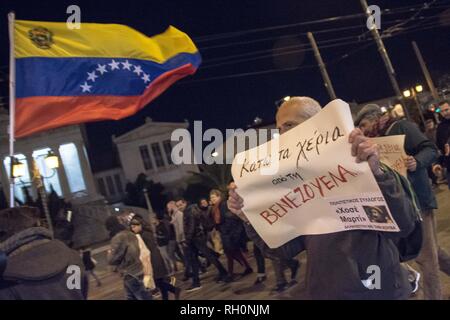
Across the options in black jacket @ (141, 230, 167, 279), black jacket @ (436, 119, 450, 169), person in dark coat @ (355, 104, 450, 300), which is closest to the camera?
person in dark coat @ (355, 104, 450, 300)

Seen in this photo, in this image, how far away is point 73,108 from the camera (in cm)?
515

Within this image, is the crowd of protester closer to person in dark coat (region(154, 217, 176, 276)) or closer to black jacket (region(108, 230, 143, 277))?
black jacket (region(108, 230, 143, 277))

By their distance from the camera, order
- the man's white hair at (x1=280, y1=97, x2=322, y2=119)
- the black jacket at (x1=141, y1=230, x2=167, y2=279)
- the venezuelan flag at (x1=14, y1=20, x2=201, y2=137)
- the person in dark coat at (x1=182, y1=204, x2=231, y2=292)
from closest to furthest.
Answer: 1. the man's white hair at (x1=280, y1=97, x2=322, y2=119)
2. the venezuelan flag at (x1=14, y1=20, x2=201, y2=137)
3. the black jacket at (x1=141, y1=230, x2=167, y2=279)
4. the person in dark coat at (x1=182, y1=204, x2=231, y2=292)

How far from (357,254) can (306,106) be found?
2.44 feet

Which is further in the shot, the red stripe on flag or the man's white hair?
the red stripe on flag

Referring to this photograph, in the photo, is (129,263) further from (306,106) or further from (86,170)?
(86,170)

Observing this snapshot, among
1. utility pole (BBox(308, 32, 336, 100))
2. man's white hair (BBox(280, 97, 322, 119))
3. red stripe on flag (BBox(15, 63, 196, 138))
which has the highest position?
utility pole (BBox(308, 32, 336, 100))

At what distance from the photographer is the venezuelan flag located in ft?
15.8

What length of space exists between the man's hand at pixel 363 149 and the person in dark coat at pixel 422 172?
2099 mm

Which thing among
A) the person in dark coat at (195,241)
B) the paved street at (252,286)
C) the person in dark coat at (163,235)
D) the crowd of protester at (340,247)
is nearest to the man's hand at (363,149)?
the crowd of protester at (340,247)

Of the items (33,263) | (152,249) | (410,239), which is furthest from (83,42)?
(410,239)

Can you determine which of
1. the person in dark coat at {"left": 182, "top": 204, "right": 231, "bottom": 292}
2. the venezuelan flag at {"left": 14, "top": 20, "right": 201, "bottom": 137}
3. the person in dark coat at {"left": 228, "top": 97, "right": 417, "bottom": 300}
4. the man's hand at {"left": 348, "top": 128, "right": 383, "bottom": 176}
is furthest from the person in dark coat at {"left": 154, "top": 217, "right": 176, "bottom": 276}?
the man's hand at {"left": 348, "top": 128, "right": 383, "bottom": 176}

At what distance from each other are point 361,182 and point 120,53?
4305 mm
